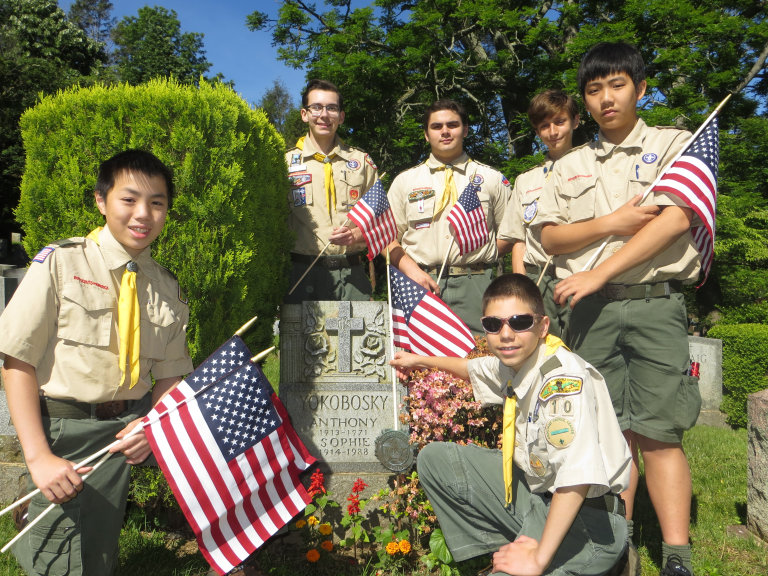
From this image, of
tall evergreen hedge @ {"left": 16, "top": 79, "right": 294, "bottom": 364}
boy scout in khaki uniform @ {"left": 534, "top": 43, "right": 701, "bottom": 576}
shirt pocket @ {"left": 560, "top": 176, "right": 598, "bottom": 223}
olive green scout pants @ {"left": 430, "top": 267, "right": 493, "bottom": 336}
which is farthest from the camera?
olive green scout pants @ {"left": 430, "top": 267, "right": 493, "bottom": 336}

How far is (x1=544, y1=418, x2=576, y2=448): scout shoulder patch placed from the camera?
2334 millimetres

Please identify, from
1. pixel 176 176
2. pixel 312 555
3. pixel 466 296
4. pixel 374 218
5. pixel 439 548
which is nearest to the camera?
pixel 439 548

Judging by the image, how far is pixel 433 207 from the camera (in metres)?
4.80

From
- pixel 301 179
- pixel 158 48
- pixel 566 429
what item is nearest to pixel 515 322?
pixel 566 429

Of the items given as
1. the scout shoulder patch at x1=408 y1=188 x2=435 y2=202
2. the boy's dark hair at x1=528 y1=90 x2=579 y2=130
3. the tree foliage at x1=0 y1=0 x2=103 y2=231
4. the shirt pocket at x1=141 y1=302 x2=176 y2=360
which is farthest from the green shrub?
the tree foliage at x1=0 y1=0 x2=103 y2=231

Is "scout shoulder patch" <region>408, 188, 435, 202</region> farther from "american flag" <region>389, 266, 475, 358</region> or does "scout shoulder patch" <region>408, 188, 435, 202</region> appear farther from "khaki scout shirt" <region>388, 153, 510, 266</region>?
"american flag" <region>389, 266, 475, 358</region>

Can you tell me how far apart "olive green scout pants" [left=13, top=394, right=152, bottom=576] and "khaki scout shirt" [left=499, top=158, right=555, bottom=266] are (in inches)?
121

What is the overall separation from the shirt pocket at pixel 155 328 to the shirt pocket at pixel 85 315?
19 cm

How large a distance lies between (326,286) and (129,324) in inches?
91.6

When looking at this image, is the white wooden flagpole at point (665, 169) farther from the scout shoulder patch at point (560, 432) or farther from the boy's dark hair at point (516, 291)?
the scout shoulder patch at point (560, 432)

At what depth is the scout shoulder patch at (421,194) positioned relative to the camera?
4.85 meters

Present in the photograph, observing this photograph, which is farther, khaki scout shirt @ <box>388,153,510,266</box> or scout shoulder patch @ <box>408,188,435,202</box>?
scout shoulder patch @ <box>408,188,435,202</box>

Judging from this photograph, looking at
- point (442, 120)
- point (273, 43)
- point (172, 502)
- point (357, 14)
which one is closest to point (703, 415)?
point (442, 120)

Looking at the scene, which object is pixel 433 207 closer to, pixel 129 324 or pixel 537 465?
pixel 537 465
